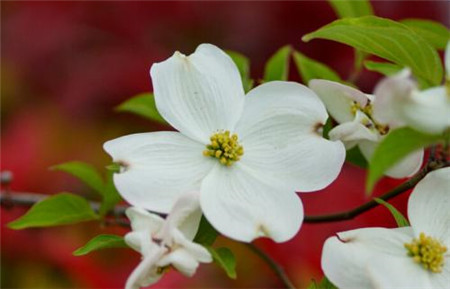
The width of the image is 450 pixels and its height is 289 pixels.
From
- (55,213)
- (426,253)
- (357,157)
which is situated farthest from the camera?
(55,213)

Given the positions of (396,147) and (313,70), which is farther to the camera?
(313,70)

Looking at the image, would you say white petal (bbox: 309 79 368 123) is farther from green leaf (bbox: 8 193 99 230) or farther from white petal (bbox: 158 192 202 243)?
green leaf (bbox: 8 193 99 230)

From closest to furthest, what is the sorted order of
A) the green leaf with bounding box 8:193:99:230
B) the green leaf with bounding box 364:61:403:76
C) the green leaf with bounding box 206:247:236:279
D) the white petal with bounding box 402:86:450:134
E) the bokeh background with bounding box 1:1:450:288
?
the white petal with bounding box 402:86:450:134 → the green leaf with bounding box 206:247:236:279 → the green leaf with bounding box 364:61:403:76 → the green leaf with bounding box 8:193:99:230 → the bokeh background with bounding box 1:1:450:288

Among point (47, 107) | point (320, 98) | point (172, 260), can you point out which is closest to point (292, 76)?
point (47, 107)

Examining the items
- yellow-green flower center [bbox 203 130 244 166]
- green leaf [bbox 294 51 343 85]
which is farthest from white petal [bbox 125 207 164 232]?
green leaf [bbox 294 51 343 85]

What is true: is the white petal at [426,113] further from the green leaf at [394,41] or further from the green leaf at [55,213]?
the green leaf at [55,213]

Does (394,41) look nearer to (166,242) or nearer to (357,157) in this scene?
(357,157)

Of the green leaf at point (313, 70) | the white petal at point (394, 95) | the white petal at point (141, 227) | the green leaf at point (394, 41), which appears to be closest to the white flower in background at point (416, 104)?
the white petal at point (394, 95)

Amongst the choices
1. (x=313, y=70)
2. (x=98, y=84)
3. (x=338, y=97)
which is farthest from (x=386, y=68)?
(x=98, y=84)
